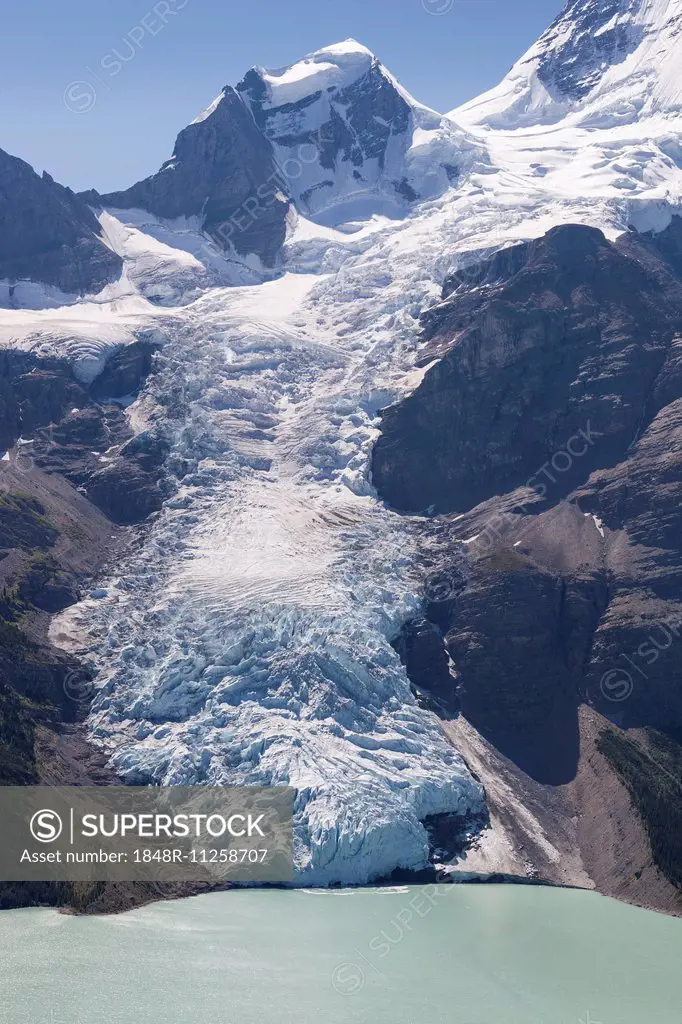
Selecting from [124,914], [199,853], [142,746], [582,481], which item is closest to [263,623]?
[142,746]

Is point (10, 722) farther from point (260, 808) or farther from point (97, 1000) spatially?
point (97, 1000)

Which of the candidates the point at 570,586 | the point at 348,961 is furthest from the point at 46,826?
the point at 570,586

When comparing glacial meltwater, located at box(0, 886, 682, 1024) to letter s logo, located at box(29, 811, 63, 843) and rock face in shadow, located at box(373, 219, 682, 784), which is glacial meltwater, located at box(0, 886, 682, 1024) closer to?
letter s logo, located at box(29, 811, 63, 843)

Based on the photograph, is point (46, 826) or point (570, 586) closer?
point (46, 826)

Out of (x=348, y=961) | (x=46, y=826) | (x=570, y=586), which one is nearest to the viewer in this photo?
(x=348, y=961)

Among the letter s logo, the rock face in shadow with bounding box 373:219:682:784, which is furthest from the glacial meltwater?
the rock face in shadow with bounding box 373:219:682:784

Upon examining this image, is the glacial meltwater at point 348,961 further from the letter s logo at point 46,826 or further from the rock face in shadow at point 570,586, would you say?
the rock face in shadow at point 570,586

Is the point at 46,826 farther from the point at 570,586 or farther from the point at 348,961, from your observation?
the point at 570,586

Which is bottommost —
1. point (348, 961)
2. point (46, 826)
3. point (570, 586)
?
point (348, 961)
